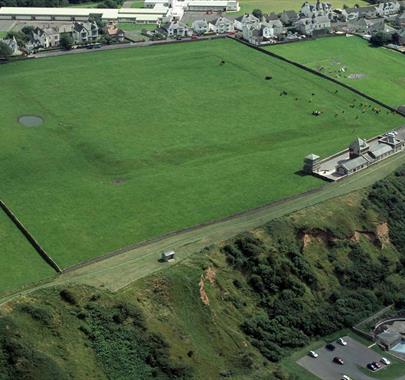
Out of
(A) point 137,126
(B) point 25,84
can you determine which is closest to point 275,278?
(A) point 137,126

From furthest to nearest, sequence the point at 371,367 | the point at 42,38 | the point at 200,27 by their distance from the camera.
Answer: the point at 200,27 < the point at 42,38 < the point at 371,367

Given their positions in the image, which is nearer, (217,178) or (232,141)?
(217,178)

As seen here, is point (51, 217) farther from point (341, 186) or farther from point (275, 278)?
point (341, 186)

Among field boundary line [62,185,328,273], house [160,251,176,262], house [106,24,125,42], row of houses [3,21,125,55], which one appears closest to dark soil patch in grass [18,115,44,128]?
row of houses [3,21,125,55]

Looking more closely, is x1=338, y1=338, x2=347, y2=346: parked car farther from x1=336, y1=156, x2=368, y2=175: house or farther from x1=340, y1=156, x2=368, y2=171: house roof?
x1=340, y1=156, x2=368, y2=171: house roof

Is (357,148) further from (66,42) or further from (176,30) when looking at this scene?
(176,30)

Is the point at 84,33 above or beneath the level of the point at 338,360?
above

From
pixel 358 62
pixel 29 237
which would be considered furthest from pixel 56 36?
pixel 29 237
